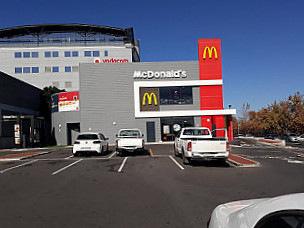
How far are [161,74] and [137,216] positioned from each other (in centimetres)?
2668

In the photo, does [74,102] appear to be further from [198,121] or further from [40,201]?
[40,201]

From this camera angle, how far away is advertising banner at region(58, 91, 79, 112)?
32.1 metres

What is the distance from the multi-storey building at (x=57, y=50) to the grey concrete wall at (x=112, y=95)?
22837mm

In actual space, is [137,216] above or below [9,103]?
below

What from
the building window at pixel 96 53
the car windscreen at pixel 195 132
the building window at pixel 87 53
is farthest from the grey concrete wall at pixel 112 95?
the building window at pixel 87 53

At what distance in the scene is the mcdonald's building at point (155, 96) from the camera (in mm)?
30188

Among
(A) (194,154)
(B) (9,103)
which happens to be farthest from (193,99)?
(B) (9,103)

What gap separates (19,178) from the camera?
30.7 feet

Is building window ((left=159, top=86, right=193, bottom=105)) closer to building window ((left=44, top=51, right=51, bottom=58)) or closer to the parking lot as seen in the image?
the parking lot

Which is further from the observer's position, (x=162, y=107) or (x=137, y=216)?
(x=162, y=107)

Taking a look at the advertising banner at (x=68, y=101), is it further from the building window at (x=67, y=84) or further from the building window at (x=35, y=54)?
the building window at (x=35, y=54)

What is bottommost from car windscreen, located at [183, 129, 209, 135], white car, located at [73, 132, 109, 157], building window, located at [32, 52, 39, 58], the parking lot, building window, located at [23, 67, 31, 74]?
the parking lot

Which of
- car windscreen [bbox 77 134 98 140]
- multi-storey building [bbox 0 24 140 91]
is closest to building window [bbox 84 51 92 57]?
multi-storey building [bbox 0 24 140 91]

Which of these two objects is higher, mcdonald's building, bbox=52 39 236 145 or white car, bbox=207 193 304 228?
mcdonald's building, bbox=52 39 236 145
